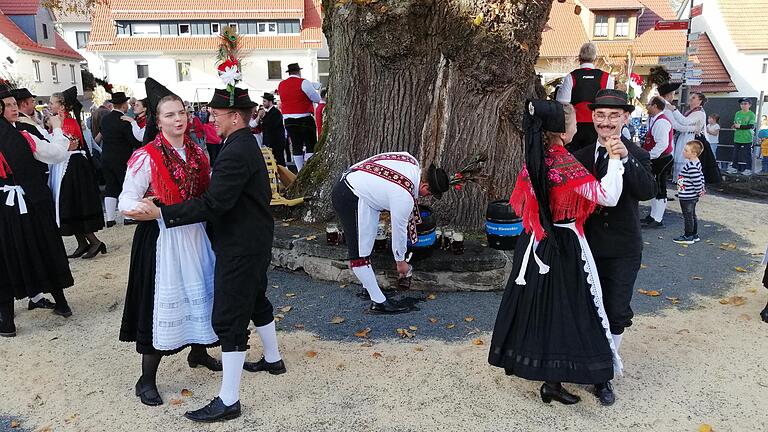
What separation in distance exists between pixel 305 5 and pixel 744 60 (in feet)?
80.8

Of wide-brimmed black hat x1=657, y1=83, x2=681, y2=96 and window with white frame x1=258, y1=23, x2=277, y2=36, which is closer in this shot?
wide-brimmed black hat x1=657, y1=83, x2=681, y2=96

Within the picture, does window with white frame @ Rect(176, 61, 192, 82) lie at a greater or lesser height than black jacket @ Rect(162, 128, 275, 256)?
greater

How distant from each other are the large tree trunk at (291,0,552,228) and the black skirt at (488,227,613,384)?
3128 millimetres

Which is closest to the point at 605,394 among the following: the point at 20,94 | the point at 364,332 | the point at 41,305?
the point at 364,332

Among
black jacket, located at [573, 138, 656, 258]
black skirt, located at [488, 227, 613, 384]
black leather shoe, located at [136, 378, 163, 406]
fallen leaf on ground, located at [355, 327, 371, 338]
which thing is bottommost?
fallen leaf on ground, located at [355, 327, 371, 338]

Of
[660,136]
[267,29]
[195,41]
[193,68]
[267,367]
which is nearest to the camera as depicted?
[267,367]

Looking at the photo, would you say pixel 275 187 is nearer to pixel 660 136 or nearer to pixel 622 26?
pixel 660 136

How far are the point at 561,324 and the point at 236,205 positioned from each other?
1.98 meters

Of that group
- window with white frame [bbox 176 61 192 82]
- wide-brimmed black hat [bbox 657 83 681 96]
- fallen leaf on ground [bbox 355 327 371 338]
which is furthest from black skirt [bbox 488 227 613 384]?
window with white frame [bbox 176 61 192 82]

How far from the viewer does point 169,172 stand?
3.57m

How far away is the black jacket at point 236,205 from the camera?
3.30 metres

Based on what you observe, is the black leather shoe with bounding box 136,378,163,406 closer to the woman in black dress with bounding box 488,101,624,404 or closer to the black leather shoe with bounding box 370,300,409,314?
the black leather shoe with bounding box 370,300,409,314

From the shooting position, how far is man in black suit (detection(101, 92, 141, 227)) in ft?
28.0

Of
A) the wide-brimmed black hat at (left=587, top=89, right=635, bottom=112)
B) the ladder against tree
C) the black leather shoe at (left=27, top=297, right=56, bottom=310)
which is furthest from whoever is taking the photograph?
the ladder against tree
